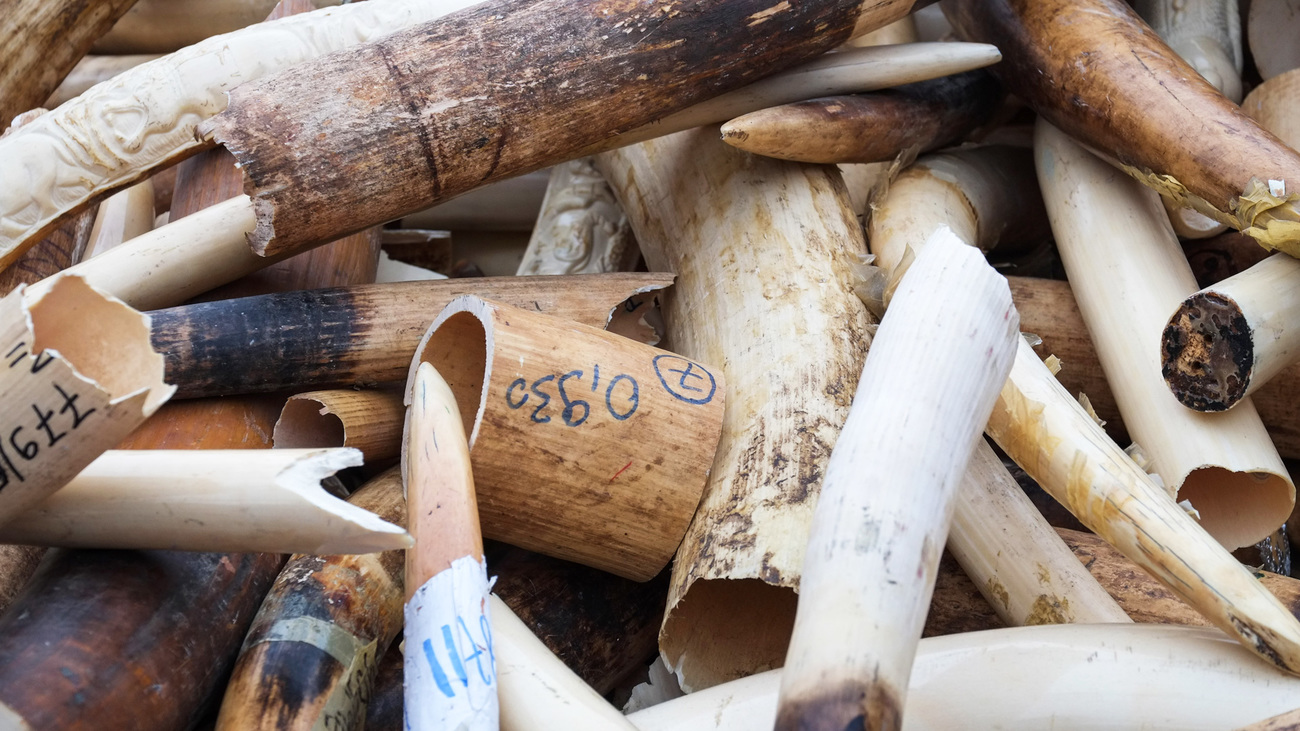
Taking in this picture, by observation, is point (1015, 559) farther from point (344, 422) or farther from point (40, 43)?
point (40, 43)

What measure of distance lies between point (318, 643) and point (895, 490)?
556 mm

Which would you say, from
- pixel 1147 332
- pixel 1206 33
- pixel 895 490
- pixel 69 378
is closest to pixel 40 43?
pixel 69 378

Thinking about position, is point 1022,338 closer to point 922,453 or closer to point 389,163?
point 922,453

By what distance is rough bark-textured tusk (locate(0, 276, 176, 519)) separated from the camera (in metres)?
0.70

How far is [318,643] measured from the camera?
934 millimetres

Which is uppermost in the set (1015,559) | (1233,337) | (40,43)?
(40,43)

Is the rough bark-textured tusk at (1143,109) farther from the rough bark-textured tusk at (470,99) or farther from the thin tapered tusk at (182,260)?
the thin tapered tusk at (182,260)

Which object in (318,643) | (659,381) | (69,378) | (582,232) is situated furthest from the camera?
(582,232)

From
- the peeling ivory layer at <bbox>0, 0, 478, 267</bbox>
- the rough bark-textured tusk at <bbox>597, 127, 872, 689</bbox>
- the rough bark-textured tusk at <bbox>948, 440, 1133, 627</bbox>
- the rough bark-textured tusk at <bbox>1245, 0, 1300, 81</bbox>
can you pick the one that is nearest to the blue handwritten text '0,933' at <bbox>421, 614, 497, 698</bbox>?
the rough bark-textured tusk at <bbox>597, 127, 872, 689</bbox>

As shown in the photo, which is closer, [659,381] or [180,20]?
[659,381]

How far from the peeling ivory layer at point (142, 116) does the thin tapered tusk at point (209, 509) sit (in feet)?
1.98

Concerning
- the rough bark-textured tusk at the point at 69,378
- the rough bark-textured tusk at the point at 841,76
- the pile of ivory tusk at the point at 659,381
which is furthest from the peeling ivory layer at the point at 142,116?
the rough bark-textured tusk at the point at 69,378

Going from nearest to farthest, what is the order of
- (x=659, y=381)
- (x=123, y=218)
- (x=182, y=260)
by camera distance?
(x=659, y=381)
(x=182, y=260)
(x=123, y=218)

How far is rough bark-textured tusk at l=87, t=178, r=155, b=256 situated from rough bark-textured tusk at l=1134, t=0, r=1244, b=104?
1.68 metres
